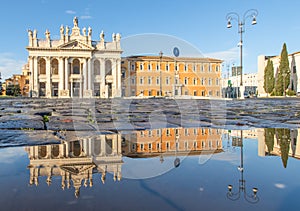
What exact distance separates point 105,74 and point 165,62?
638 inches

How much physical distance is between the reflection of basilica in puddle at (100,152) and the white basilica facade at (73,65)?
53232mm

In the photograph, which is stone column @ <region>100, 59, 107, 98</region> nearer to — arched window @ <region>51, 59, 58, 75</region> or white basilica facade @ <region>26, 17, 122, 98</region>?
white basilica facade @ <region>26, 17, 122, 98</region>

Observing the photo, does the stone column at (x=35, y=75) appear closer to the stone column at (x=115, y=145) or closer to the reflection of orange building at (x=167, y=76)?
the reflection of orange building at (x=167, y=76)

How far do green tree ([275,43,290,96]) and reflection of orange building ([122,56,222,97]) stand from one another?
19543mm

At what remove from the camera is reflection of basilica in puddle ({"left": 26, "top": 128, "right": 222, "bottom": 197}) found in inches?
78.4

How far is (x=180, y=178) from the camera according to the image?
192 cm

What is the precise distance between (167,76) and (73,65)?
2386 cm

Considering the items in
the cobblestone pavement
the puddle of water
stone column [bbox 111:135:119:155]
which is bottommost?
the puddle of water

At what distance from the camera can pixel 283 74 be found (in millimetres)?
49969

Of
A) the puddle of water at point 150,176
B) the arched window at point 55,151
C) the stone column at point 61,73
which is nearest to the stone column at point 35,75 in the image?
the stone column at point 61,73

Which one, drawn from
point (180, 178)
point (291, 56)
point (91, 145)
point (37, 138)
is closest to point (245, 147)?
point (180, 178)

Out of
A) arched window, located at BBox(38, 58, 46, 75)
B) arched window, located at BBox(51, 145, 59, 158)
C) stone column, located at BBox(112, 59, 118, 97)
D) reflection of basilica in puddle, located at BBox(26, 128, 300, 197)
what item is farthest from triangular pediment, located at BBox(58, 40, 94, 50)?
arched window, located at BBox(51, 145, 59, 158)

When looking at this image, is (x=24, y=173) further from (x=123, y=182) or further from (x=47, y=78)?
(x=47, y=78)

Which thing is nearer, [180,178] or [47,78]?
[180,178]
